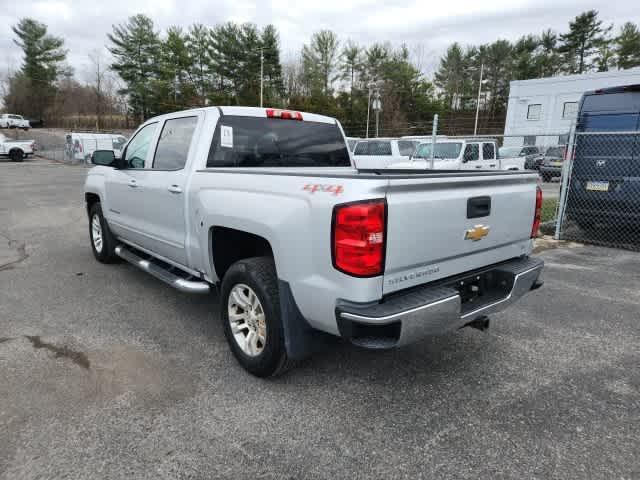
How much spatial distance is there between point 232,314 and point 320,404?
0.92 meters

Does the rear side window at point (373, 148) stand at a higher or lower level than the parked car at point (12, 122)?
lower

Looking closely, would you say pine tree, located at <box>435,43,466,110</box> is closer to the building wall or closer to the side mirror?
the building wall

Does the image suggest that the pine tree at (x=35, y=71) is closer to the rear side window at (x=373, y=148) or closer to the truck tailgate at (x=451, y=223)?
the rear side window at (x=373, y=148)

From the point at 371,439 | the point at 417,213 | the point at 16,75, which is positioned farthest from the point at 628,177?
the point at 16,75

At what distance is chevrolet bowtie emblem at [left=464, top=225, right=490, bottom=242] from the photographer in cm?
275

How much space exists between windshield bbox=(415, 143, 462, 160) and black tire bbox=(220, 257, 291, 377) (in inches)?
492

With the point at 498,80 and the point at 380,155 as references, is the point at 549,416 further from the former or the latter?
the point at 498,80

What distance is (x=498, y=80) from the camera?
53.2 m

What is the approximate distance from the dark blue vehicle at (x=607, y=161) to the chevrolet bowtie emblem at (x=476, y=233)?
5305mm

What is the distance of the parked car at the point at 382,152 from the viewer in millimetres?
16016

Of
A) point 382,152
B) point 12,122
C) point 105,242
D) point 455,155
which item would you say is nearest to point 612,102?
point 455,155

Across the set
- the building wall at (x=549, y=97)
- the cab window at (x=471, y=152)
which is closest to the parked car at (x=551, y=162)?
the cab window at (x=471, y=152)

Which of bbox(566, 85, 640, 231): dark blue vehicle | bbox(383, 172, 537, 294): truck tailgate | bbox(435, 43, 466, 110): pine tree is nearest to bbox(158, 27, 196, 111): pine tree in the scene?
bbox(435, 43, 466, 110): pine tree

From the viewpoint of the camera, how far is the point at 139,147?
15.6 ft
